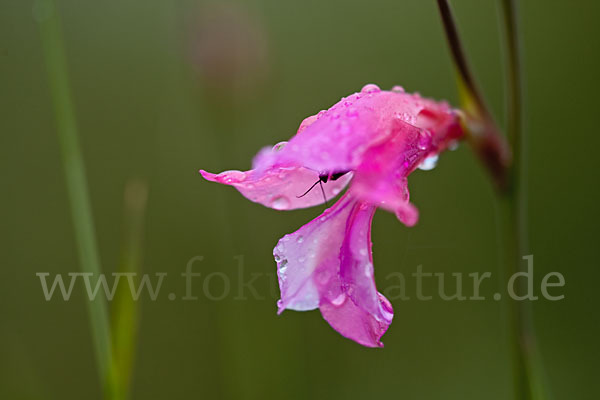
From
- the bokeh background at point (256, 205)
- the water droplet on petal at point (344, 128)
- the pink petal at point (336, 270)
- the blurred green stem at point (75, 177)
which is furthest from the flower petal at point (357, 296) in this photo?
the bokeh background at point (256, 205)

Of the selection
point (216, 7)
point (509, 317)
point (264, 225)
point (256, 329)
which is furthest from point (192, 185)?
point (509, 317)

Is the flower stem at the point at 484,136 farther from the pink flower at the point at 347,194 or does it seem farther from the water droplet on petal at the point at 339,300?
the water droplet on petal at the point at 339,300

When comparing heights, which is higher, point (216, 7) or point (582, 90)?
point (216, 7)

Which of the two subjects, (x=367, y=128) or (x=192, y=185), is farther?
(x=192, y=185)

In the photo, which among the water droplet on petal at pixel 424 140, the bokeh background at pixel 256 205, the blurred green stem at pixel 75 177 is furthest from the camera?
the bokeh background at pixel 256 205

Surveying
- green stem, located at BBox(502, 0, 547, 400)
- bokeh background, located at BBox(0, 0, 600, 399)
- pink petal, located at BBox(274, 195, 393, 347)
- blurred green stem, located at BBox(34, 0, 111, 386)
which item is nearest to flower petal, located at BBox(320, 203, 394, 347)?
pink petal, located at BBox(274, 195, 393, 347)

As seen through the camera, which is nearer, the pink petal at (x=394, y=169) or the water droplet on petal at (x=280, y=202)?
the pink petal at (x=394, y=169)

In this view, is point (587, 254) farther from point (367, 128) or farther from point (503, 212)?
point (367, 128)
